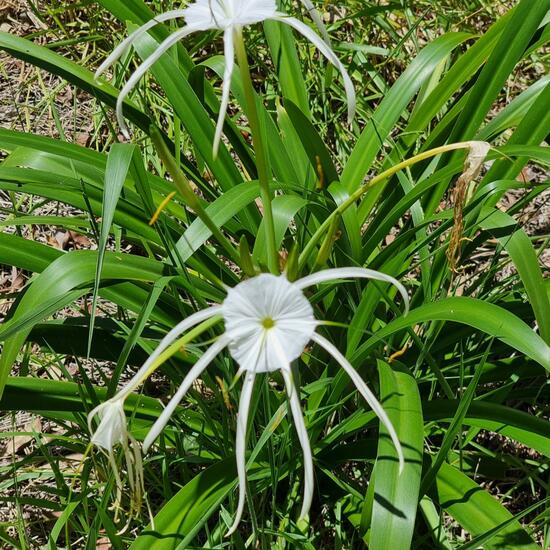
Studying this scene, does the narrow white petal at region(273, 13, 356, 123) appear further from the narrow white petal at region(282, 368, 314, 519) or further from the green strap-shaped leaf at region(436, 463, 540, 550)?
the green strap-shaped leaf at region(436, 463, 540, 550)

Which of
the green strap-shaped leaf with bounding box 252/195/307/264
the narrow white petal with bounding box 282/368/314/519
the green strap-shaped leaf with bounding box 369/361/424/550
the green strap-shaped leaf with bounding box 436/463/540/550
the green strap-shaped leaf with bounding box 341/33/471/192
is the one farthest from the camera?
the green strap-shaped leaf with bounding box 341/33/471/192

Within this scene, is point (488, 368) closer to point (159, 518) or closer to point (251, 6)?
point (159, 518)

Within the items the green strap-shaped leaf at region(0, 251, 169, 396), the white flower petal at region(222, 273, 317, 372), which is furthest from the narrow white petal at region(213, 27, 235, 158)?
the green strap-shaped leaf at region(0, 251, 169, 396)

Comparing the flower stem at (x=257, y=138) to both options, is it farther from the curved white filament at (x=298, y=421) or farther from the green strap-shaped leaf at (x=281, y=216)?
the green strap-shaped leaf at (x=281, y=216)

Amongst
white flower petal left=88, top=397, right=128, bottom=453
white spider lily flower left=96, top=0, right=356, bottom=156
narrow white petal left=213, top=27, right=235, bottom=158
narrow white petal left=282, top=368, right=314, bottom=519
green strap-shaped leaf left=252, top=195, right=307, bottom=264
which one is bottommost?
narrow white petal left=282, top=368, right=314, bottom=519

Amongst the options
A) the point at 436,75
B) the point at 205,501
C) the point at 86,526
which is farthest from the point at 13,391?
the point at 436,75

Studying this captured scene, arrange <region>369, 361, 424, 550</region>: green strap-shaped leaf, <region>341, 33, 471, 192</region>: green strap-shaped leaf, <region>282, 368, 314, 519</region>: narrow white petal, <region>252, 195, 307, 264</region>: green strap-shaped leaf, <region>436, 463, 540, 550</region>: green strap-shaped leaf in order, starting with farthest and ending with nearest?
<region>341, 33, 471, 192</region>: green strap-shaped leaf
<region>252, 195, 307, 264</region>: green strap-shaped leaf
<region>436, 463, 540, 550</region>: green strap-shaped leaf
<region>369, 361, 424, 550</region>: green strap-shaped leaf
<region>282, 368, 314, 519</region>: narrow white petal

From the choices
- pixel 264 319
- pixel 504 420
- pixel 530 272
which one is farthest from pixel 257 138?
pixel 504 420
